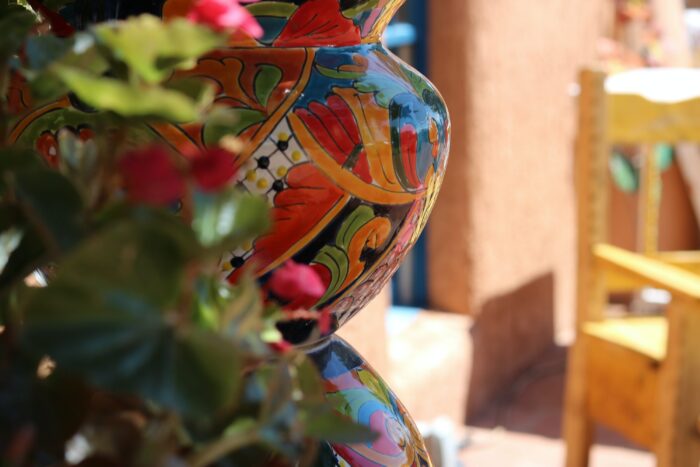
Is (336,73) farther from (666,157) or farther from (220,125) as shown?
(666,157)

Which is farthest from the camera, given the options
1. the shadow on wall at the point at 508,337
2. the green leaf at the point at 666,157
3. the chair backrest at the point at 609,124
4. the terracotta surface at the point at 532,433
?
the green leaf at the point at 666,157

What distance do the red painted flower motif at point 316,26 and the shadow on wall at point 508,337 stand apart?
240 cm

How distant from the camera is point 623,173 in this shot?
3670 mm

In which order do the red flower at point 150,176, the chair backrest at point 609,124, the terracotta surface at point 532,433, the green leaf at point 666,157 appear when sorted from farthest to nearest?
1. the green leaf at point 666,157
2. the terracotta surface at point 532,433
3. the chair backrest at point 609,124
4. the red flower at point 150,176

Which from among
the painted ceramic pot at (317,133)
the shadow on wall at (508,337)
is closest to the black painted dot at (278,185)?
the painted ceramic pot at (317,133)

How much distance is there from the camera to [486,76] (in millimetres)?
2736

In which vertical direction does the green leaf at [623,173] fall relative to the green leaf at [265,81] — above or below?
below

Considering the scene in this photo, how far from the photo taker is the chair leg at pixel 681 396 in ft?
5.57

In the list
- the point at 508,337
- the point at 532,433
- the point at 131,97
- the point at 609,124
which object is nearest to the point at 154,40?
the point at 131,97

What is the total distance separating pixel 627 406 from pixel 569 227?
58.0 inches

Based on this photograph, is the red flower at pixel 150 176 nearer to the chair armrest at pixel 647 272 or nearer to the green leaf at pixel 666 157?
the chair armrest at pixel 647 272

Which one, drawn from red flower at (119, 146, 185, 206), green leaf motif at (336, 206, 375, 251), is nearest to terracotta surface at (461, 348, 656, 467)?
green leaf motif at (336, 206, 375, 251)

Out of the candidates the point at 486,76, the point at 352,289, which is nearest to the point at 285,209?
the point at 352,289

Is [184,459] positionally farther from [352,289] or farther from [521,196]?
[521,196]
